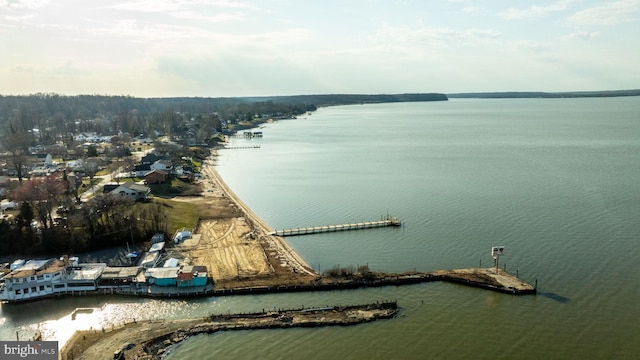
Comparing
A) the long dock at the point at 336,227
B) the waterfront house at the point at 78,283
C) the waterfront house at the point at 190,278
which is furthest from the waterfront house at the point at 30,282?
the long dock at the point at 336,227

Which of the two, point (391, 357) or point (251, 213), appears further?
point (251, 213)

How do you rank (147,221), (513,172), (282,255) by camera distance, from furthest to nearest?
(513,172) → (147,221) → (282,255)

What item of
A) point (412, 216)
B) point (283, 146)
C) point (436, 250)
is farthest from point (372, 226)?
point (283, 146)

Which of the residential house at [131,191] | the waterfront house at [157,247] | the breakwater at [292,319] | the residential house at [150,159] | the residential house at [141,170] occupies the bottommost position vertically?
the breakwater at [292,319]

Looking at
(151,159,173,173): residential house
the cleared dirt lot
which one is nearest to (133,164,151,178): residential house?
(151,159,173,173): residential house

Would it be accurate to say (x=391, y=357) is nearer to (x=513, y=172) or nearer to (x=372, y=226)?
(x=372, y=226)

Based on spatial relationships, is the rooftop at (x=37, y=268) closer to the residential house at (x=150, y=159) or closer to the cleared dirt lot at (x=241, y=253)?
the cleared dirt lot at (x=241, y=253)
